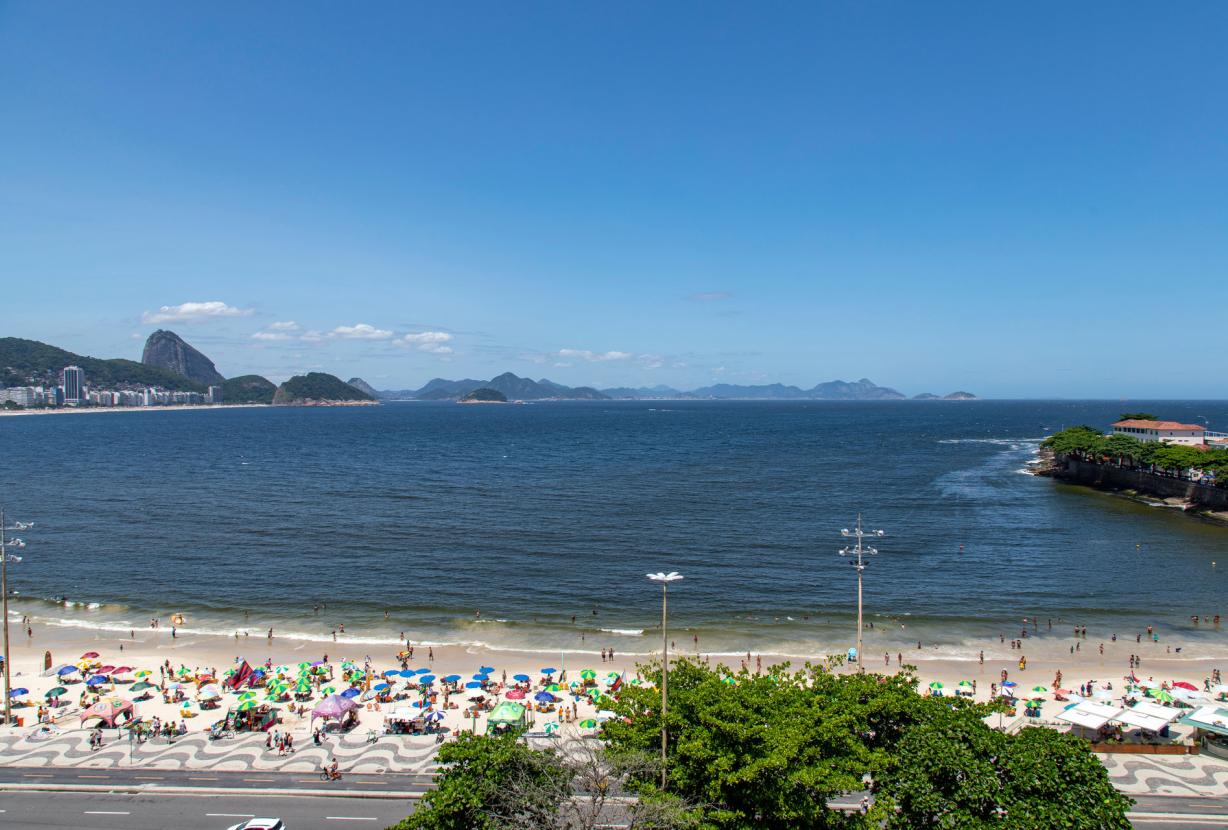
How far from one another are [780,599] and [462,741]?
41.0 metres

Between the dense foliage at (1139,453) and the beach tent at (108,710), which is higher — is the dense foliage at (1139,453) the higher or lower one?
the higher one

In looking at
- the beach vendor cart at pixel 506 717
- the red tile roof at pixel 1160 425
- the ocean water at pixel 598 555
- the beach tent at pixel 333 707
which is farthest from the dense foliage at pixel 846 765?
the red tile roof at pixel 1160 425

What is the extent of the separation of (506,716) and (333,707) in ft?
27.3

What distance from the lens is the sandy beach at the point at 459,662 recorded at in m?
37.9

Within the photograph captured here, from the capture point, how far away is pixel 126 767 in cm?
2948

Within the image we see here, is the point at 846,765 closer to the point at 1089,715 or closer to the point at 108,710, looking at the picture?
the point at 1089,715

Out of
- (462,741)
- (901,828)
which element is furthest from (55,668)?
(901,828)

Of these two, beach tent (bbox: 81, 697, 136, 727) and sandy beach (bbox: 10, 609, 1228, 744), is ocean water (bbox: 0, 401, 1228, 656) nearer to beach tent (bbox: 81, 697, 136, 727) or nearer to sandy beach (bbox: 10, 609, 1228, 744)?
sandy beach (bbox: 10, 609, 1228, 744)

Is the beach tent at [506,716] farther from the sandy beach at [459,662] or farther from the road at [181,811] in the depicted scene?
the road at [181,811]

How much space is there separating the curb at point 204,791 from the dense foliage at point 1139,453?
101439 millimetres

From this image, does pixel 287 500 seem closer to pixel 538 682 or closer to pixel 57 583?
pixel 57 583

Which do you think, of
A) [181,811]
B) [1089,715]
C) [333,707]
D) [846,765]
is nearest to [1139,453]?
[1089,715]

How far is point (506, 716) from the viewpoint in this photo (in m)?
32.8

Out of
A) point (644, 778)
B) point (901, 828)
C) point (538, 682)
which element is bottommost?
point (538, 682)
